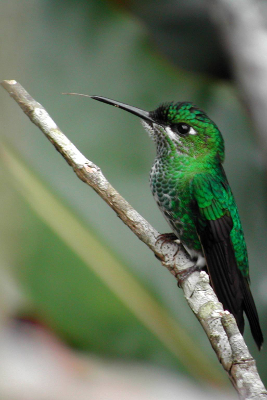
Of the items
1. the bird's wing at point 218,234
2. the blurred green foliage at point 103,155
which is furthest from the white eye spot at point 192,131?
the blurred green foliage at point 103,155

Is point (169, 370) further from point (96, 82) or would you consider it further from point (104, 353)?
point (96, 82)

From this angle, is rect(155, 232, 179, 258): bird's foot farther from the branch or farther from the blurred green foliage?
the blurred green foliage

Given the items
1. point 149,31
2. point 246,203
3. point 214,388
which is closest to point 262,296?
point 246,203

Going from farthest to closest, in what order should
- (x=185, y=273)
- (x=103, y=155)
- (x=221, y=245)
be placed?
(x=103, y=155) < (x=221, y=245) < (x=185, y=273)

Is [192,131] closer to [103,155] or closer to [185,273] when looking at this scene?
[103,155]

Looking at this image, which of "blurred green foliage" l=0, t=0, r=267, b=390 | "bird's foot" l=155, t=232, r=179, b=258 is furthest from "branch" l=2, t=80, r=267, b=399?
"blurred green foliage" l=0, t=0, r=267, b=390

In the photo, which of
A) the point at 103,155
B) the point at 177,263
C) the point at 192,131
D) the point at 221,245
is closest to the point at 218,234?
the point at 221,245
